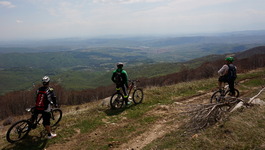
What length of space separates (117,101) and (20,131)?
18.7 ft

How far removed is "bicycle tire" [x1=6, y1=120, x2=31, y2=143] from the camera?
26.1ft

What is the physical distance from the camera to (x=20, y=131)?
26.2 feet

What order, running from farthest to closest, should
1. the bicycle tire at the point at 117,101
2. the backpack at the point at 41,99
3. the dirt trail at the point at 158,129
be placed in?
the bicycle tire at the point at 117,101 < the backpack at the point at 41,99 < the dirt trail at the point at 158,129

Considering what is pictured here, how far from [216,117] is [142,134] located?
135 inches

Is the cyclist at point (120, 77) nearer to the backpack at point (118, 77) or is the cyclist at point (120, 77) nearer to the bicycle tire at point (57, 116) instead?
the backpack at point (118, 77)

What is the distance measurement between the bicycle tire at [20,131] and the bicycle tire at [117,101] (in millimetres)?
5044

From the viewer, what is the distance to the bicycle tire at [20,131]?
7.96 m

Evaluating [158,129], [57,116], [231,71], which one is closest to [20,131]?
[57,116]

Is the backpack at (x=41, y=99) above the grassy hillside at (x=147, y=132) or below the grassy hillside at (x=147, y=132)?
above

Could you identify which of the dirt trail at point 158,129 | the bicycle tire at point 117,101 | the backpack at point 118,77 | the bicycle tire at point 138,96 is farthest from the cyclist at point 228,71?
the bicycle tire at point 117,101

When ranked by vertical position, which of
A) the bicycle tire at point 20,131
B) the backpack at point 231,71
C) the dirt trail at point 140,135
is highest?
the backpack at point 231,71

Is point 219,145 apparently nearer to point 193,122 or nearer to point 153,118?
point 193,122

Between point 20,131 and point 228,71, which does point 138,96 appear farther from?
point 20,131

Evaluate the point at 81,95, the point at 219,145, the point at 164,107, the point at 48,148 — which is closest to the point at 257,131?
the point at 219,145
